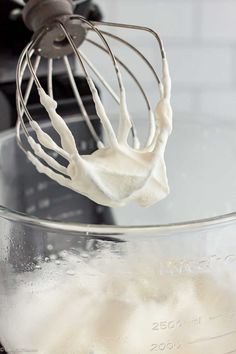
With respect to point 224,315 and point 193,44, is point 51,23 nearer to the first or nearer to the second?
point 224,315

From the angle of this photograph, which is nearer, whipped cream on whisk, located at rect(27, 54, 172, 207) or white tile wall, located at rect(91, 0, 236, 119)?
whipped cream on whisk, located at rect(27, 54, 172, 207)

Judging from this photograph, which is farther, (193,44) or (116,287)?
(193,44)

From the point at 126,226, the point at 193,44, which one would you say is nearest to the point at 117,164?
the point at 126,226

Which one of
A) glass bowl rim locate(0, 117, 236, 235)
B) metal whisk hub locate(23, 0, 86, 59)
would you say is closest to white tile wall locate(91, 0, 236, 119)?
metal whisk hub locate(23, 0, 86, 59)

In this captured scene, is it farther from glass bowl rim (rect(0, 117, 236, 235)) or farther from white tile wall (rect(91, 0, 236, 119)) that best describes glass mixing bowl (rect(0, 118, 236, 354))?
white tile wall (rect(91, 0, 236, 119))

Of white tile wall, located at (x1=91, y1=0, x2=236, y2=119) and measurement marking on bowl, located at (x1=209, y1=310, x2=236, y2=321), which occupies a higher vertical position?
white tile wall, located at (x1=91, y1=0, x2=236, y2=119)

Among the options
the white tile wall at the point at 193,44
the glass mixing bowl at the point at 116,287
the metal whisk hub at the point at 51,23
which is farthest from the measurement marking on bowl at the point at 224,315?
the white tile wall at the point at 193,44

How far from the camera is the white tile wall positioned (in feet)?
3.25

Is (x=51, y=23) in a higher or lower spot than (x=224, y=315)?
higher

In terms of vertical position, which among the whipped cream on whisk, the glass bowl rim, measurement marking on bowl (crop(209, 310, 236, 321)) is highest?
the whipped cream on whisk

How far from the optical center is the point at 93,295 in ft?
1.49

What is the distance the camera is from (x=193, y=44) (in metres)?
1.02

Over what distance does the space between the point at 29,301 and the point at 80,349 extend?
0.04 meters

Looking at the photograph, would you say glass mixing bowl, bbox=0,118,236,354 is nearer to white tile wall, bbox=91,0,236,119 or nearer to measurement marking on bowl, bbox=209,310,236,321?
measurement marking on bowl, bbox=209,310,236,321
